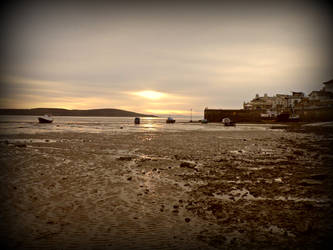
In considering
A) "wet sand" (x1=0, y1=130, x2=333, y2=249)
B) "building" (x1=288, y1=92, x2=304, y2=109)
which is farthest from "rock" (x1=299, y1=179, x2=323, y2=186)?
"building" (x1=288, y1=92, x2=304, y2=109)

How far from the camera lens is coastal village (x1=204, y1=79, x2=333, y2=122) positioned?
220ft

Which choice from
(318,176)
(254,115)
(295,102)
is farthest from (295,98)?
(318,176)

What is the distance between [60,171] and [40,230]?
6.43m

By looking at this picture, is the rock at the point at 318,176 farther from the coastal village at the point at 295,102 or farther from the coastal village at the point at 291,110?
the coastal village at the point at 295,102

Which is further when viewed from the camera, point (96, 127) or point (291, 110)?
point (291, 110)

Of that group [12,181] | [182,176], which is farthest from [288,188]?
[12,181]

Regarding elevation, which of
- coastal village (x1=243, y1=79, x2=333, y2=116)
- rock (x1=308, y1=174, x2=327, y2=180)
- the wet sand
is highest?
coastal village (x1=243, y1=79, x2=333, y2=116)

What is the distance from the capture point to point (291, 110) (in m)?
82.2

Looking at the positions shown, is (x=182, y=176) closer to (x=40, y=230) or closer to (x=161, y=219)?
(x=161, y=219)

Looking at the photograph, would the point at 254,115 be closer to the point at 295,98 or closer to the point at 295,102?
the point at 295,102

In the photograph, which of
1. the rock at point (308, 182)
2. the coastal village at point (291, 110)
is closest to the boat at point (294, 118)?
the coastal village at point (291, 110)

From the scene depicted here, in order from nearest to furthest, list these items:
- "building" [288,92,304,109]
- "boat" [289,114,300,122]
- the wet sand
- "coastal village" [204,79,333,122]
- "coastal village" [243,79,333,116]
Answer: the wet sand → "coastal village" [204,79,333,122] → "boat" [289,114,300,122] → "coastal village" [243,79,333,116] → "building" [288,92,304,109]

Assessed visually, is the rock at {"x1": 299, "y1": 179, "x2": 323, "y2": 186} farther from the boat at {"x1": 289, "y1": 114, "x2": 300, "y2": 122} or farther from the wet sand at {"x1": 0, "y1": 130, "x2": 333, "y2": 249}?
the boat at {"x1": 289, "y1": 114, "x2": 300, "y2": 122}

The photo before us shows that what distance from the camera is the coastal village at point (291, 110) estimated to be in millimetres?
66969
